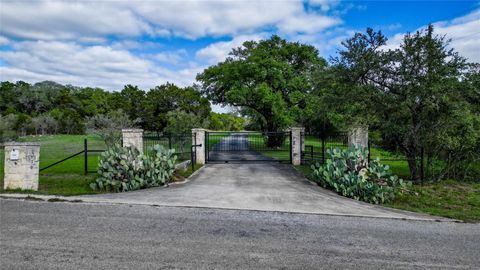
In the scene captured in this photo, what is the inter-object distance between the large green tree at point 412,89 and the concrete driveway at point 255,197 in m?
3.21

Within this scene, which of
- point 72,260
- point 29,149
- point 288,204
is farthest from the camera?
point 29,149

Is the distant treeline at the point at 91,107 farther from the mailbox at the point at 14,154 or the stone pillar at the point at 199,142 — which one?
the mailbox at the point at 14,154

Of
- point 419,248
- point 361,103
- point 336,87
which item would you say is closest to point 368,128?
point 361,103

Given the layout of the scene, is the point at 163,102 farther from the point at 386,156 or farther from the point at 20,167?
the point at 20,167

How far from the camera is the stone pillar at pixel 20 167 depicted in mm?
8297

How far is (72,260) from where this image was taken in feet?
13.0

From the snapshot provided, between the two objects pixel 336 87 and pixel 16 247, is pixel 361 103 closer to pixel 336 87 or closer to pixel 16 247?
pixel 336 87

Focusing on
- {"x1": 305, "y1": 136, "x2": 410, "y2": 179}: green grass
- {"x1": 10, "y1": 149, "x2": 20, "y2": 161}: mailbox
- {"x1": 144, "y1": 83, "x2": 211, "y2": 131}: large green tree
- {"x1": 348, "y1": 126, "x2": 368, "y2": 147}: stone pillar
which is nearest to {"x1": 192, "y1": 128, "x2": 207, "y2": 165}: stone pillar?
{"x1": 305, "y1": 136, "x2": 410, "y2": 179}: green grass

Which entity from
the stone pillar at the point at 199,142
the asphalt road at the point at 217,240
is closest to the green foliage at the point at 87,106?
the stone pillar at the point at 199,142

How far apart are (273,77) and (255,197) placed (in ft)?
54.5

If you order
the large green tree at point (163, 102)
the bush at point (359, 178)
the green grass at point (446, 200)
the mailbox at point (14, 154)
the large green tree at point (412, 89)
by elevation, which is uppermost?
the large green tree at point (163, 102)

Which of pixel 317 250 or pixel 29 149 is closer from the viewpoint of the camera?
pixel 317 250

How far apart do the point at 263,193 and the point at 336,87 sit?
14.9 feet

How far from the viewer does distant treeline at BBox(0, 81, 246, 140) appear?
39009 millimetres
